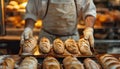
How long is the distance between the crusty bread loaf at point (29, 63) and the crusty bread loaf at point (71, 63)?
10.8 inches

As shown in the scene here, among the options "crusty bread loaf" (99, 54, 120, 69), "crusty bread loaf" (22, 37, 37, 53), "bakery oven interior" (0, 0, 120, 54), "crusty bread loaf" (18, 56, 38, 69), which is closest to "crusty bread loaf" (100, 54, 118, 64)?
"crusty bread loaf" (99, 54, 120, 69)

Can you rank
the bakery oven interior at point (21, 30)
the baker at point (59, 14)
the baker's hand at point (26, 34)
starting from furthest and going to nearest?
1. the bakery oven interior at point (21, 30)
2. the baker at point (59, 14)
3. the baker's hand at point (26, 34)

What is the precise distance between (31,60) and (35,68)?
0.14m

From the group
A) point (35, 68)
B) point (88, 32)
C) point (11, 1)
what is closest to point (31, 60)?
point (35, 68)

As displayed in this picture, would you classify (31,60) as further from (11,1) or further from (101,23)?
(101,23)

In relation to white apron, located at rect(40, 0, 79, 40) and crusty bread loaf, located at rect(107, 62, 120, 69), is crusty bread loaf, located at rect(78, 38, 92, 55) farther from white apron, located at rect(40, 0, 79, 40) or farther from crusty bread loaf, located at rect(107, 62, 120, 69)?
white apron, located at rect(40, 0, 79, 40)

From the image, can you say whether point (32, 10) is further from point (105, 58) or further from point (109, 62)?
point (109, 62)

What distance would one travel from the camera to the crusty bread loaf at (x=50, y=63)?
8.61 ft

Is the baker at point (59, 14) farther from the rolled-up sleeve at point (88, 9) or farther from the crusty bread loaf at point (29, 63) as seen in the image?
the crusty bread loaf at point (29, 63)

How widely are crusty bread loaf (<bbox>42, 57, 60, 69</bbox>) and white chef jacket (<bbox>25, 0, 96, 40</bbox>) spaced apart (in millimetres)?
1086

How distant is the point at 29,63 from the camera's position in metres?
2.71

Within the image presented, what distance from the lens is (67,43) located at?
338 cm

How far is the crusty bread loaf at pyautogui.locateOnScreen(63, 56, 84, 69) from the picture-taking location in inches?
104

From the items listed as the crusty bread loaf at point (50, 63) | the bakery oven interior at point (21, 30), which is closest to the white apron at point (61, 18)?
the crusty bread loaf at point (50, 63)
